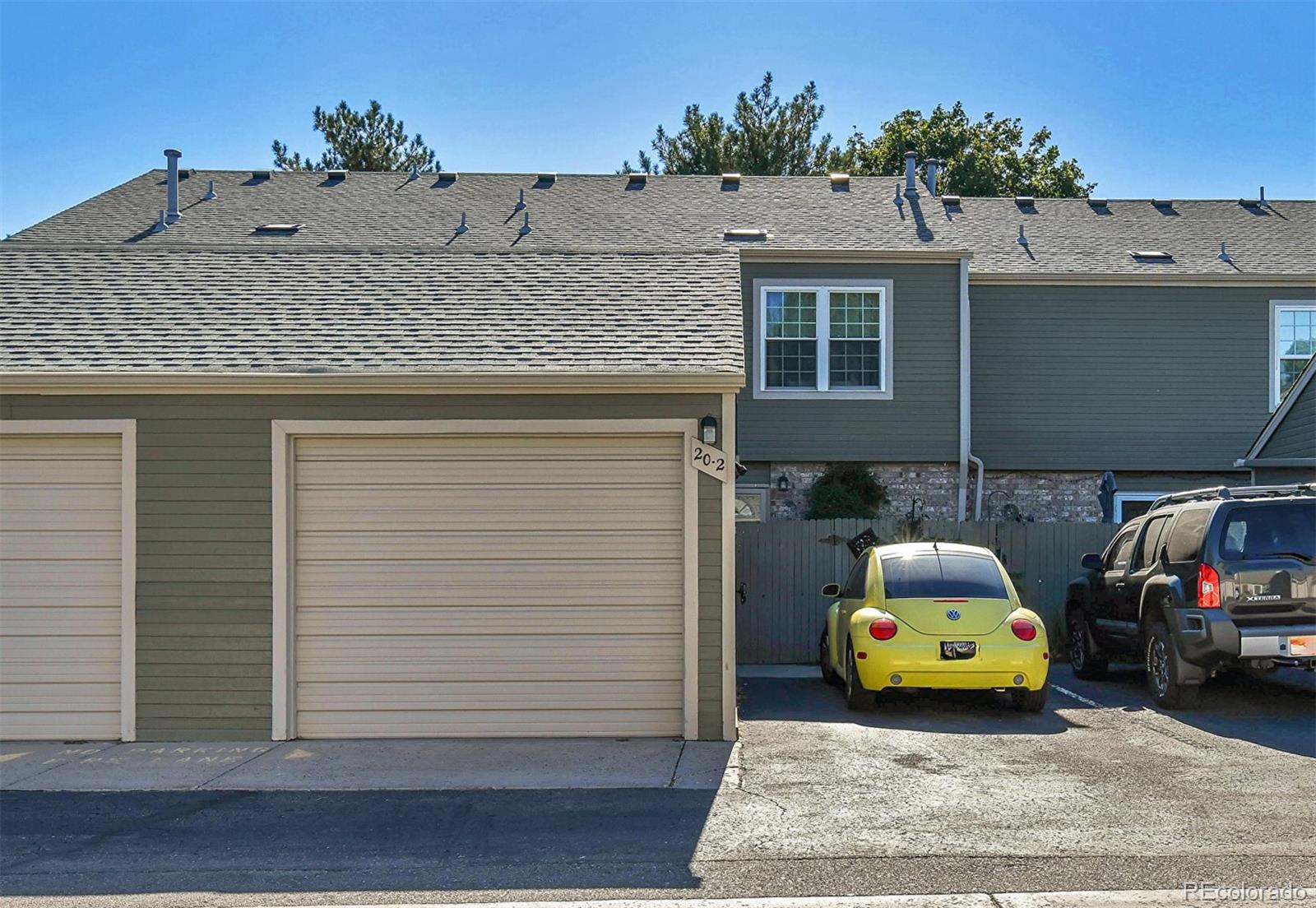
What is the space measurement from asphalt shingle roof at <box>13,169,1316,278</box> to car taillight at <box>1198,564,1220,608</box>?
30.4ft

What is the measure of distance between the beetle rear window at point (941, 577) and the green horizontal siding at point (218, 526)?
7.34ft

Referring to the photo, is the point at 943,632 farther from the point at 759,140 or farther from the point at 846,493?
the point at 759,140

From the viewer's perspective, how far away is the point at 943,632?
425 inches

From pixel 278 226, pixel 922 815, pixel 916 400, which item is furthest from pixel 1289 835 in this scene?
pixel 278 226

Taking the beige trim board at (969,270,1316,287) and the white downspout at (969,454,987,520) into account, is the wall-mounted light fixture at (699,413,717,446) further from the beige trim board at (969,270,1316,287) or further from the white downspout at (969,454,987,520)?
the beige trim board at (969,270,1316,287)

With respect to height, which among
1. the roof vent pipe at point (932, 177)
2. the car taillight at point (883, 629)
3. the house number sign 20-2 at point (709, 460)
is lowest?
the car taillight at point (883, 629)

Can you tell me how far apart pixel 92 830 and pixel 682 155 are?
35661 mm

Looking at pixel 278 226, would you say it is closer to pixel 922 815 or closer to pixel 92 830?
pixel 92 830

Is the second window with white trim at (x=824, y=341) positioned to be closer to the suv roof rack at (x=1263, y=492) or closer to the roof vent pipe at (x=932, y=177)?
the roof vent pipe at (x=932, y=177)

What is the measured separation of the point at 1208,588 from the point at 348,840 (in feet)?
24.3

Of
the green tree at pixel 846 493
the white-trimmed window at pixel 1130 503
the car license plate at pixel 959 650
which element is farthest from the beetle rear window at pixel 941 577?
the white-trimmed window at pixel 1130 503

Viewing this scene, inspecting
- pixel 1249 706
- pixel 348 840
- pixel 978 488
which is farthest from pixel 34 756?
pixel 978 488

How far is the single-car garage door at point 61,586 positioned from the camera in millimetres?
10094

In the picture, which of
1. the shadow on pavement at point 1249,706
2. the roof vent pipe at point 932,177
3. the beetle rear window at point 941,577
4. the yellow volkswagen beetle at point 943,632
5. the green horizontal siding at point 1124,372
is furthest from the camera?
the roof vent pipe at point 932,177
